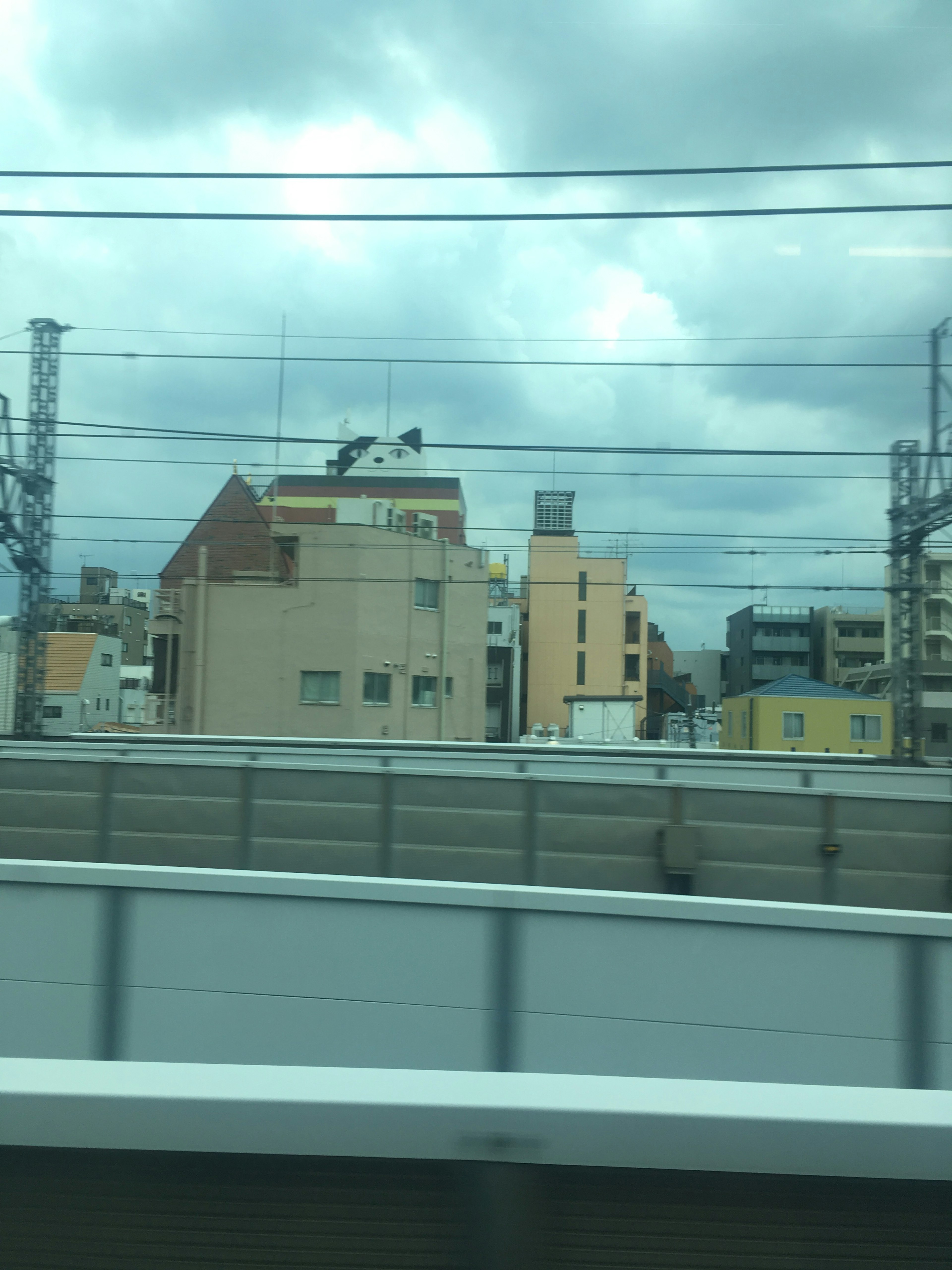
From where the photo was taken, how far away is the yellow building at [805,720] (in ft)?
70.5

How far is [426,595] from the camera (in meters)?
32.0

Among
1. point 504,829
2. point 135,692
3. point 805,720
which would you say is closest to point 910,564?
point 805,720

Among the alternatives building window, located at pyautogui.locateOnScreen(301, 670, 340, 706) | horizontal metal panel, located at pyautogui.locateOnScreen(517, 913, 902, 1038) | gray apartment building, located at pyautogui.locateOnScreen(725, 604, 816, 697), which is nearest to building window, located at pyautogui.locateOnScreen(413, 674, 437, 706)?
building window, located at pyautogui.locateOnScreen(301, 670, 340, 706)

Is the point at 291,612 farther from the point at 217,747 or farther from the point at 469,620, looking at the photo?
the point at 217,747

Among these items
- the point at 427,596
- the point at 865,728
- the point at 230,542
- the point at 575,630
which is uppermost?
the point at 230,542

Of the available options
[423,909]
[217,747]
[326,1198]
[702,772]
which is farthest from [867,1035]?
[217,747]

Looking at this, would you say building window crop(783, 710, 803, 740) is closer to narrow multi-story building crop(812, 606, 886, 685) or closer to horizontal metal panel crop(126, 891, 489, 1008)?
narrow multi-story building crop(812, 606, 886, 685)

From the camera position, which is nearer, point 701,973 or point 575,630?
point 701,973

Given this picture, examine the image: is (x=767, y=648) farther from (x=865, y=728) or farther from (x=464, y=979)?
(x=464, y=979)

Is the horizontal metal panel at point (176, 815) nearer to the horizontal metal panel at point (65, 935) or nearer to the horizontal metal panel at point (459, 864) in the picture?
the horizontal metal panel at point (459, 864)

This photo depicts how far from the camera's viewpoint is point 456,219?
9.00 metres

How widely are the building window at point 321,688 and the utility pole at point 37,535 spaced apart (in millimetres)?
11557

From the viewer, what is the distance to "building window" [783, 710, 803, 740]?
21.7 meters

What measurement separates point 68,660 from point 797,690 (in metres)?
20.2
